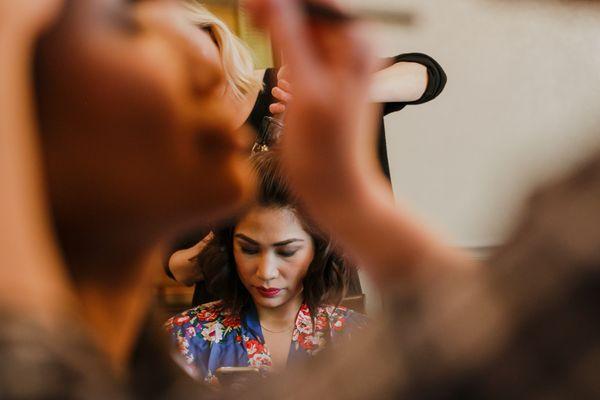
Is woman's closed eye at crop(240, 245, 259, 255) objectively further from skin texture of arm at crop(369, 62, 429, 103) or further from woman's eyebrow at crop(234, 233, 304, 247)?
skin texture of arm at crop(369, 62, 429, 103)

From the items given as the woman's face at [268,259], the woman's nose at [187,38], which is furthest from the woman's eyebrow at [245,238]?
the woman's nose at [187,38]

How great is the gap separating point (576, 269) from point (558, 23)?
205 millimetres

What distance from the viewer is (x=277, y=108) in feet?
0.95

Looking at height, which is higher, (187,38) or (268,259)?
(187,38)

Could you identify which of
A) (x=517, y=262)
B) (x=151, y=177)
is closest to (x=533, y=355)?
(x=517, y=262)

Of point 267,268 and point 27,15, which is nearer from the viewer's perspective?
point 27,15

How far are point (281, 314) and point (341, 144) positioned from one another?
182 millimetres

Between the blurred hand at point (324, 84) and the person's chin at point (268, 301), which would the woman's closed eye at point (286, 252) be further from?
the blurred hand at point (324, 84)

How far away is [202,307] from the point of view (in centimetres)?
35

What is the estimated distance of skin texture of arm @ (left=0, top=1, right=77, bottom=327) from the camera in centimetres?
21

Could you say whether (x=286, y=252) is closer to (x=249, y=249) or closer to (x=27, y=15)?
(x=249, y=249)

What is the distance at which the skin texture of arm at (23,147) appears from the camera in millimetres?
206

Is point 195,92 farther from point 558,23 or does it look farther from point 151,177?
point 558,23

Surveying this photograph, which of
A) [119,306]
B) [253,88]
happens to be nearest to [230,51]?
[253,88]
